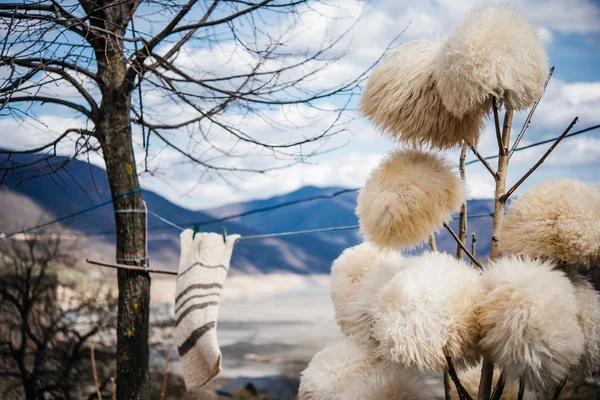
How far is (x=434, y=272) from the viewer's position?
97cm

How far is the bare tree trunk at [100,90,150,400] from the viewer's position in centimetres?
234

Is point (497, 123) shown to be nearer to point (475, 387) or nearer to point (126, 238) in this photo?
point (475, 387)

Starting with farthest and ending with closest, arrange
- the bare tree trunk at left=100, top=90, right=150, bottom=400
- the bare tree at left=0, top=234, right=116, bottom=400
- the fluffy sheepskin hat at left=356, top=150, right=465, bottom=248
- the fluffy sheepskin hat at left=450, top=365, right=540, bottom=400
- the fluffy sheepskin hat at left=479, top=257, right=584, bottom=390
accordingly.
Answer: the bare tree at left=0, top=234, right=116, bottom=400 < the bare tree trunk at left=100, top=90, right=150, bottom=400 < the fluffy sheepskin hat at left=450, top=365, right=540, bottom=400 < the fluffy sheepskin hat at left=356, top=150, right=465, bottom=248 < the fluffy sheepskin hat at left=479, top=257, right=584, bottom=390

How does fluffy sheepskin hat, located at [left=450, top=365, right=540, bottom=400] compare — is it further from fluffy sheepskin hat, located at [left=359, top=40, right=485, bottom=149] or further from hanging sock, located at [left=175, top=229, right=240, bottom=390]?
hanging sock, located at [left=175, top=229, right=240, bottom=390]

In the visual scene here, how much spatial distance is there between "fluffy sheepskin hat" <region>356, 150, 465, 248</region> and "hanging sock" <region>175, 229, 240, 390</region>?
1.33 metres

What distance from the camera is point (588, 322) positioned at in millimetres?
1026

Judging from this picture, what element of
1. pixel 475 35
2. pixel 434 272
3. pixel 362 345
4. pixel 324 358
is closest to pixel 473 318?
pixel 434 272

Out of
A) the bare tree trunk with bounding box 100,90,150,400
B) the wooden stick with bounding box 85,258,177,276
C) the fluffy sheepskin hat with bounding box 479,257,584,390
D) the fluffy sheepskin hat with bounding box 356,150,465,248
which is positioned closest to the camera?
the fluffy sheepskin hat with bounding box 479,257,584,390

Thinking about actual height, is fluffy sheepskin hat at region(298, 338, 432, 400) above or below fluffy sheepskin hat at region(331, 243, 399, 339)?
below

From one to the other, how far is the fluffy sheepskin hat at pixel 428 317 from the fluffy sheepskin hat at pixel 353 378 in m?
0.12

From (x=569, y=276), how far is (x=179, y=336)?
5.35 ft

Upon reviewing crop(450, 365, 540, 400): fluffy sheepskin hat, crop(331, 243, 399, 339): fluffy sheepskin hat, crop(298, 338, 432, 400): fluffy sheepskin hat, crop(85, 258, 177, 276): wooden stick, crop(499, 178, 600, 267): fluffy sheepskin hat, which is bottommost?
crop(450, 365, 540, 400): fluffy sheepskin hat

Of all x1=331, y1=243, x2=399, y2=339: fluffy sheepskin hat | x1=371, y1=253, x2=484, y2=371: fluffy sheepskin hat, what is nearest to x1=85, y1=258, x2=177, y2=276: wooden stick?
x1=331, y1=243, x2=399, y2=339: fluffy sheepskin hat

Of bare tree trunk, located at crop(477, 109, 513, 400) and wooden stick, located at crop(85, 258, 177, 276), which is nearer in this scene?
bare tree trunk, located at crop(477, 109, 513, 400)
